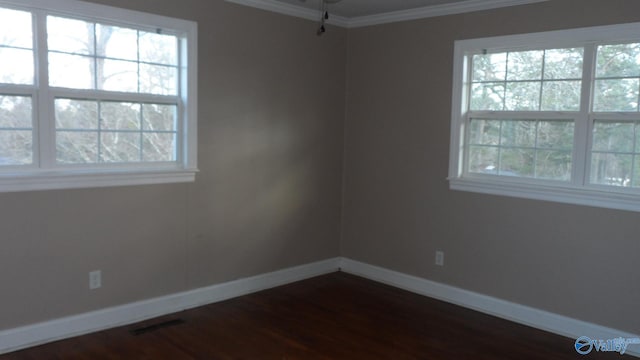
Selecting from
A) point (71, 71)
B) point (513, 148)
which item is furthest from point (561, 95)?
point (71, 71)

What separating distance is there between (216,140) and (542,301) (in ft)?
9.28

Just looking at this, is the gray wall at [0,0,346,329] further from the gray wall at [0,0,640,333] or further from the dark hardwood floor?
the dark hardwood floor

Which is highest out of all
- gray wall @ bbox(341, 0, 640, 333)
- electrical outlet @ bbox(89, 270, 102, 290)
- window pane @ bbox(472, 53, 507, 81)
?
window pane @ bbox(472, 53, 507, 81)

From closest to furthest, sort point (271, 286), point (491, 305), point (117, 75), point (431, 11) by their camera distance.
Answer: point (117, 75) < point (491, 305) < point (431, 11) < point (271, 286)

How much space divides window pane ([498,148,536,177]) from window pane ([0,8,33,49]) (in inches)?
138

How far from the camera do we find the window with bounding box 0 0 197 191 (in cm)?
340

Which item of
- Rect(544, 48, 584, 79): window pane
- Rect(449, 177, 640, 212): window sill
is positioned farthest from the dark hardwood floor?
Rect(544, 48, 584, 79): window pane

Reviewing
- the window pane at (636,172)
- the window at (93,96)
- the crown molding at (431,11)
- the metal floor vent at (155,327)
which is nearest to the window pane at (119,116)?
the window at (93,96)

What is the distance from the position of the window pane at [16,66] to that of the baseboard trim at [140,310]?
158 cm

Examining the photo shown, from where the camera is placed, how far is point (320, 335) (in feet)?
12.6

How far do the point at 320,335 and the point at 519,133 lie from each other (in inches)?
85.7

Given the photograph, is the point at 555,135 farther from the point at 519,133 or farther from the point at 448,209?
the point at 448,209

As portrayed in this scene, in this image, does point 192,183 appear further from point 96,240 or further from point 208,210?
point 96,240

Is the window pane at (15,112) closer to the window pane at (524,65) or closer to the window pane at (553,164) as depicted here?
the window pane at (524,65)
